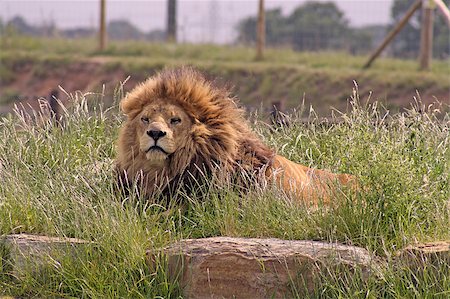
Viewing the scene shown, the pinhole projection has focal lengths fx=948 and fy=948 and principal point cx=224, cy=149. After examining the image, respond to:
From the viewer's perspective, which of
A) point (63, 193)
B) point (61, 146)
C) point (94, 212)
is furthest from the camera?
point (61, 146)

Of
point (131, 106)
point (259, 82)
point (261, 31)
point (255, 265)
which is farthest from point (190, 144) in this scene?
point (261, 31)

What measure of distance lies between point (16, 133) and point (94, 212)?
181 centimetres

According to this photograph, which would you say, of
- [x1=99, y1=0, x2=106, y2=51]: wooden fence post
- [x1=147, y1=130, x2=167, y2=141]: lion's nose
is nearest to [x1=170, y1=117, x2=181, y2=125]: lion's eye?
[x1=147, y1=130, x2=167, y2=141]: lion's nose

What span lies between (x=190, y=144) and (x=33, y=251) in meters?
1.13

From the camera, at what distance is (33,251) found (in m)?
5.37

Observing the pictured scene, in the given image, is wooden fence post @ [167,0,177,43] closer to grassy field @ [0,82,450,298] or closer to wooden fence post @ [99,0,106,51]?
wooden fence post @ [99,0,106,51]

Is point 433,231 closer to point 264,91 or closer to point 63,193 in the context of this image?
point 63,193

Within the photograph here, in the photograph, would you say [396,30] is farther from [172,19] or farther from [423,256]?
[423,256]

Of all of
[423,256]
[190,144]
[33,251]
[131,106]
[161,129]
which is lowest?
[33,251]

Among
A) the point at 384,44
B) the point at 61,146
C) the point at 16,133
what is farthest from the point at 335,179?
the point at 384,44

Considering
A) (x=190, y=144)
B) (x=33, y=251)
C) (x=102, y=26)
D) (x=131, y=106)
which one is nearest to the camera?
(x=33, y=251)

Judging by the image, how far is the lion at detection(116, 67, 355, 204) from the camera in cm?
568

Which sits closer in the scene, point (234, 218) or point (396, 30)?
point (234, 218)

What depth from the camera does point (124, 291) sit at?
5.09 metres
